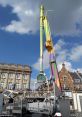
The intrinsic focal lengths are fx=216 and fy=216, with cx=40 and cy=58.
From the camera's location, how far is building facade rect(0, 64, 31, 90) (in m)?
83.1

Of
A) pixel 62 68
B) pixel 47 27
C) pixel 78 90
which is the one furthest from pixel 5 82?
pixel 47 27

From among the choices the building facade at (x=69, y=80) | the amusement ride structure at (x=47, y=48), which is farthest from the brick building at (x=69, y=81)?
the amusement ride structure at (x=47, y=48)

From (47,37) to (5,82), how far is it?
145 ft

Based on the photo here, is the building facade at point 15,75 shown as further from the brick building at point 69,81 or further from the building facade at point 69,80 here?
the building facade at point 69,80

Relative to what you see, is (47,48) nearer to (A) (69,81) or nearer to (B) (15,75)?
(A) (69,81)

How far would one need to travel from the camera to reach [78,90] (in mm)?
62031

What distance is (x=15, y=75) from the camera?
278 feet

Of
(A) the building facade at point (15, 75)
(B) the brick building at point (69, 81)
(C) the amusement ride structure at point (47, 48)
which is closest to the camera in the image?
(C) the amusement ride structure at point (47, 48)

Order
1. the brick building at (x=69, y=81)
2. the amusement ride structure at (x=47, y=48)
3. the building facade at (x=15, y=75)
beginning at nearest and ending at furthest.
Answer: the amusement ride structure at (x=47, y=48) < the brick building at (x=69, y=81) < the building facade at (x=15, y=75)

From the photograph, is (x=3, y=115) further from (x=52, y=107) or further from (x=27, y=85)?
(x=27, y=85)

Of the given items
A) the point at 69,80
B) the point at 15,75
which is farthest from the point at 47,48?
the point at 15,75

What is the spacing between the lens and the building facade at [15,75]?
273 feet

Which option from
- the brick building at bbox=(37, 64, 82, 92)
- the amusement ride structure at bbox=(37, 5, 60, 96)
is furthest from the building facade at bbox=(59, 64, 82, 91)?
the amusement ride structure at bbox=(37, 5, 60, 96)

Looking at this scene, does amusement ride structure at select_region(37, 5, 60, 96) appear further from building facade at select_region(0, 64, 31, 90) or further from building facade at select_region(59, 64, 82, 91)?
building facade at select_region(0, 64, 31, 90)
